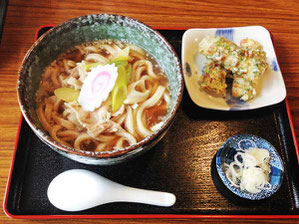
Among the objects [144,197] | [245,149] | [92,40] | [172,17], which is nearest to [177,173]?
[144,197]

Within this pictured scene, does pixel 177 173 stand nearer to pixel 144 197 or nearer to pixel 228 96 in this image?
pixel 144 197

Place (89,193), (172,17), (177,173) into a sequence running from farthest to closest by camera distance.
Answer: (172,17) < (177,173) < (89,193)

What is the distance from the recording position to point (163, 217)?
1222mm

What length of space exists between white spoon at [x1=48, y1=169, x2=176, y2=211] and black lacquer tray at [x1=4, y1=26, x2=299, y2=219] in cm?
6

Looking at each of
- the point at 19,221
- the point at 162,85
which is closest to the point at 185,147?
the point at 162,85

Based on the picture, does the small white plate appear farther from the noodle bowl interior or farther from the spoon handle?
the spoon handle

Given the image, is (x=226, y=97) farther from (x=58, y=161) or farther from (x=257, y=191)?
(x=58, y=161)

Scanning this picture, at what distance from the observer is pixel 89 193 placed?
45.5 inches

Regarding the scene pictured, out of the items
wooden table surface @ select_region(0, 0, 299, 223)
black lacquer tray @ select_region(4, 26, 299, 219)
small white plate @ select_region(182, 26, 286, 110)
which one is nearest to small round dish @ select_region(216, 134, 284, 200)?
black lacquer tray @ select_region(4, 26, 299, 219)

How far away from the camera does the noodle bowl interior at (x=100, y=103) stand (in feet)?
3.93

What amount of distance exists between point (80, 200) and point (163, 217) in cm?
35

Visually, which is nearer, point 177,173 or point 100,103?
point 100,103

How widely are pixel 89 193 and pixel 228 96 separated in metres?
0.88

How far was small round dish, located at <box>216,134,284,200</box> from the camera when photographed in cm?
123
